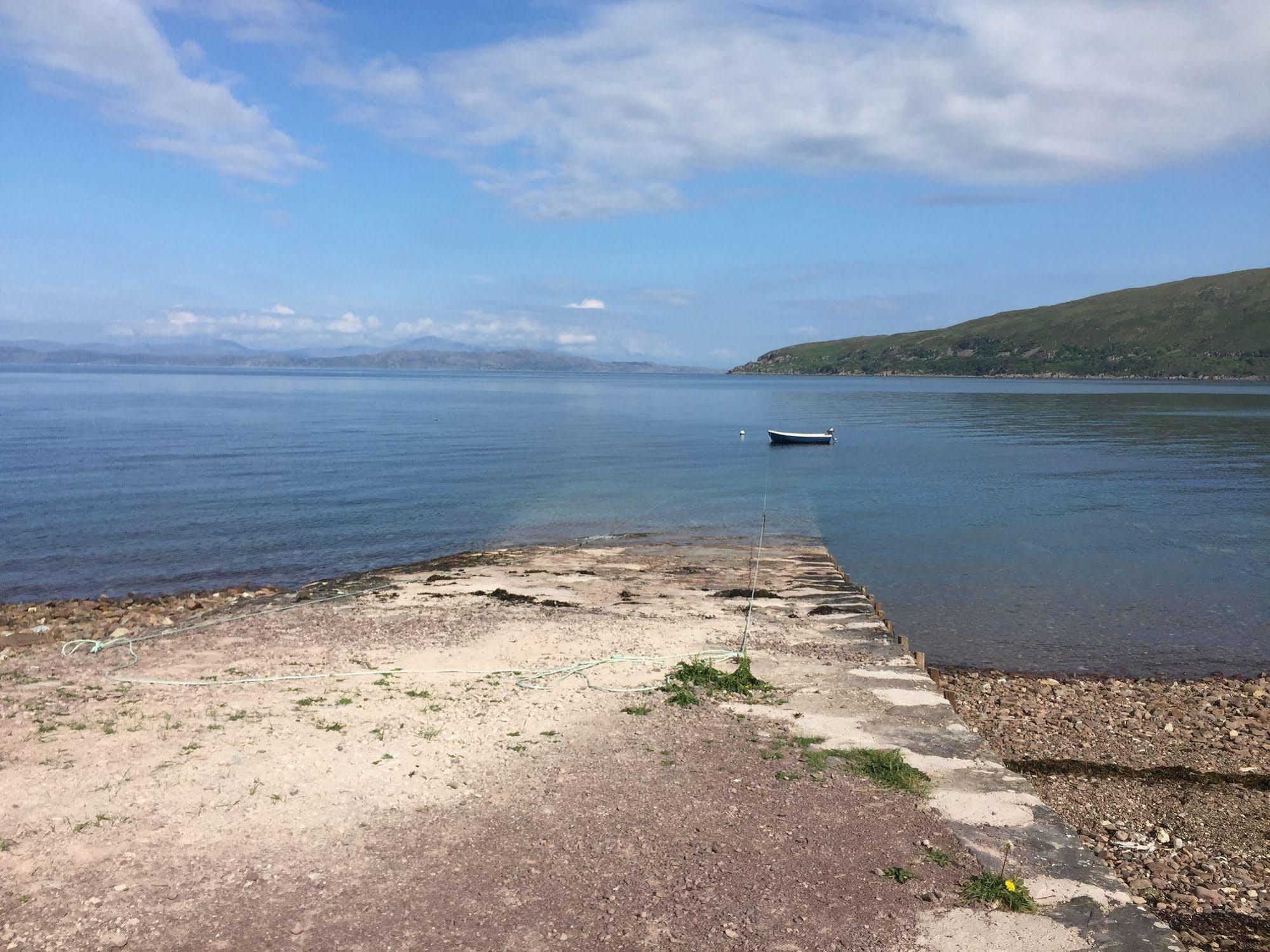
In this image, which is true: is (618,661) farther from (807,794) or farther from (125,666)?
(125,666)

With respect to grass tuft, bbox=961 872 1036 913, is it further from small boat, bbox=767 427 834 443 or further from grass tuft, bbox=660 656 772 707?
small boat, bbox=767 427 834 443

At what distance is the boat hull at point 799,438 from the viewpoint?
71688 millimetres

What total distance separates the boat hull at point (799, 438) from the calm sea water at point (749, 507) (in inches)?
93.3

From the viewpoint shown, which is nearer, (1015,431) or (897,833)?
(897,833)

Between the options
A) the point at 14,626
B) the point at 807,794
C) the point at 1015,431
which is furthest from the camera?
the point at 1015,431

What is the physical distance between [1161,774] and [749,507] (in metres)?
27.8

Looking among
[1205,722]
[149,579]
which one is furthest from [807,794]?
[149,579]

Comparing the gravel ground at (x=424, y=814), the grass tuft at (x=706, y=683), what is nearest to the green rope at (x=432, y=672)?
the gravel ground at (x=424, y=814)

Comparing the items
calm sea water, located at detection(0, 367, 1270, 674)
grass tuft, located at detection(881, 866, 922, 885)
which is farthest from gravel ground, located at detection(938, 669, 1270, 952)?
grass tuft, located at detection(881, 866, 922, 885)

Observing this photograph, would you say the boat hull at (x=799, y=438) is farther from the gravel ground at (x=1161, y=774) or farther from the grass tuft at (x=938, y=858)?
the grass tuft at (x=938, y=858)

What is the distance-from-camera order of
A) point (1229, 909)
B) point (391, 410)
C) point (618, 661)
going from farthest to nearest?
point (391, 410) → point (618, 661) → point (1229, 909)

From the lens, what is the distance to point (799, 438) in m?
71.8

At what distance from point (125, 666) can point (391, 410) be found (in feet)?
324

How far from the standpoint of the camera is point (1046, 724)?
15.0 metres
